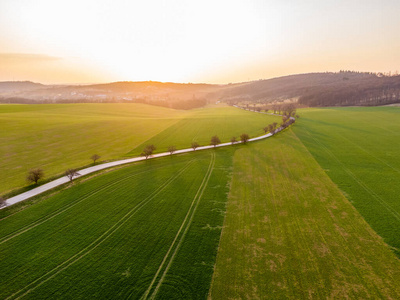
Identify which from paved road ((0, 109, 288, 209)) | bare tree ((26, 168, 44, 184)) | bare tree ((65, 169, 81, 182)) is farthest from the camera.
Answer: bare tree ((65, 169, 81, 182))

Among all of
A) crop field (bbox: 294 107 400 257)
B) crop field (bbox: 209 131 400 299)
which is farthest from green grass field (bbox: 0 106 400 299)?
crop field (bbox: 294 107 400 257)

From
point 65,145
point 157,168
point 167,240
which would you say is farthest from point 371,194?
point 65,145

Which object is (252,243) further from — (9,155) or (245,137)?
(9,155)

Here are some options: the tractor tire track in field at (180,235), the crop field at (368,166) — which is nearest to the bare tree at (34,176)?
the tractor tire track in field at (180,235)

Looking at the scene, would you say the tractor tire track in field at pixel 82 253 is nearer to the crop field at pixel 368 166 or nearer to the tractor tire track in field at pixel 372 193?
the crop field at pixel 368 166

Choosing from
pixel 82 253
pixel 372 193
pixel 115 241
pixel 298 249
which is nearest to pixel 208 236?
pixel 298 249

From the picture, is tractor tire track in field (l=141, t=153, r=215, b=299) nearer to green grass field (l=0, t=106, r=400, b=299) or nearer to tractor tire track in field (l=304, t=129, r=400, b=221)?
green grass field (l=0, t=106, r=400, b=299)
